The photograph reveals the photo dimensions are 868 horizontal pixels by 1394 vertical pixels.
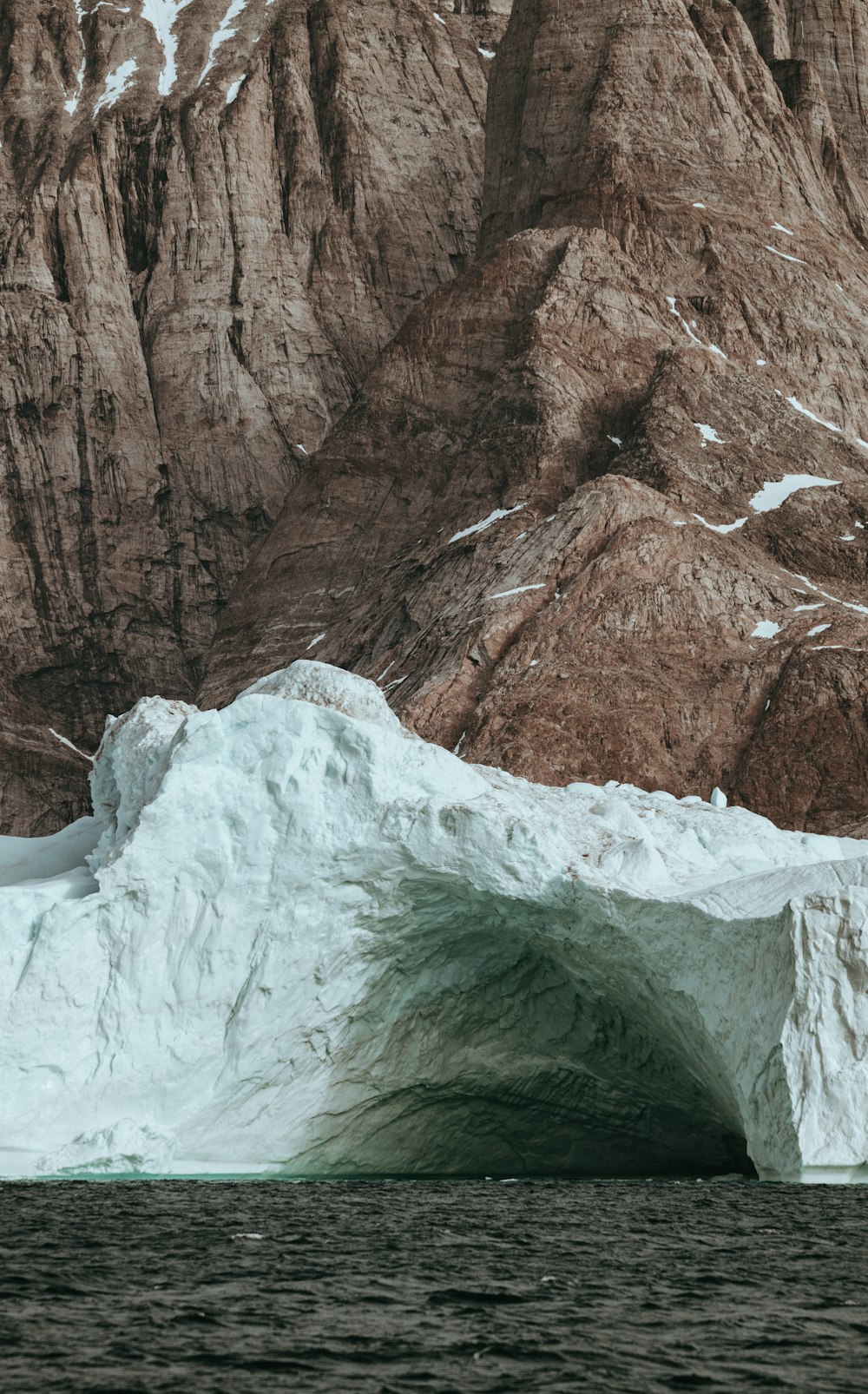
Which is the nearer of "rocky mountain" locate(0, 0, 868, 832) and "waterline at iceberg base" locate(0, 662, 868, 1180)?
"waterline at iceberg base" locate(0, 662, 868, 1180)

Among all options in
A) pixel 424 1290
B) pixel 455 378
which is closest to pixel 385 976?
pixel 424 1290

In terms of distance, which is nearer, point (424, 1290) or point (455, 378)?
point (424, 1290)

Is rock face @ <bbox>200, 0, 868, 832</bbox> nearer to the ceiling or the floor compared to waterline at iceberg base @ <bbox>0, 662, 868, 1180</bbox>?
nearer to the ceiling

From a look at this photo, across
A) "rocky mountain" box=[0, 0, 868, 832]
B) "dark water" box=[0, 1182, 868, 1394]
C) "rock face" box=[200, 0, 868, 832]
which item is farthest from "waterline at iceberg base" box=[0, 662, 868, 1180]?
"rock face" box=[200, 0, 868, 832]

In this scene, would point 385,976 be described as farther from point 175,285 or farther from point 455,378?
point 175,285

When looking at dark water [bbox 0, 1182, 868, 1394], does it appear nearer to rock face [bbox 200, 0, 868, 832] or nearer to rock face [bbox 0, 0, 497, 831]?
rock face [bbox 200, 0, 868, 832]

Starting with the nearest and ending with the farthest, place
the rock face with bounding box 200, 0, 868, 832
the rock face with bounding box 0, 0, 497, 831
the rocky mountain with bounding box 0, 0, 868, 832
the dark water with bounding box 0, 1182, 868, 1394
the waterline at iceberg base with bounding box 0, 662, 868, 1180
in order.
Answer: the dark water with bounding box 0, 1182, 868, 1394
the waterline at iceberg base with bounding box 0, 662, 868, 1180
the rock face with bounding box 200, 0, 868, 832
the rocky mountain with bounding box 0, 0, 868, 832
the rock face with bounding box 0, 0, 497, 831
